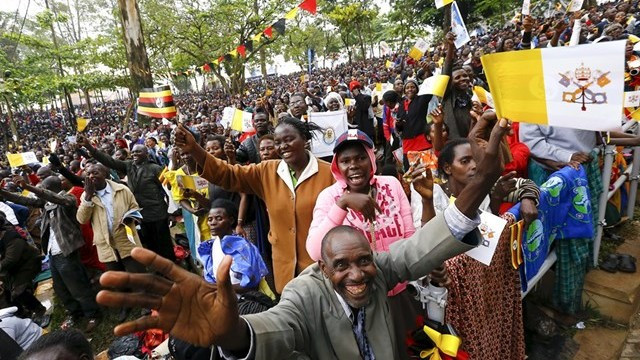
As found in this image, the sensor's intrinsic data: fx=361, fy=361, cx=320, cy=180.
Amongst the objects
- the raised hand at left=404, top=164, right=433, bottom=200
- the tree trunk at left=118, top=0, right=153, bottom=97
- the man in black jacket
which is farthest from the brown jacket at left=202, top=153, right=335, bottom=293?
the tree trunk at left=118, top=0, right=153, bottom=97

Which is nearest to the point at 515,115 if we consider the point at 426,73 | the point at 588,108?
the point at 588,108

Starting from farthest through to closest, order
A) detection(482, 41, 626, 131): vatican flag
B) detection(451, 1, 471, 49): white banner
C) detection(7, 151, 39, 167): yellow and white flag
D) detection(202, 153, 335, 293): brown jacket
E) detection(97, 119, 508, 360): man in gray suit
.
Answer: detection(7, 151, 39, 167): yellow and white flag < detection(451, 1, 471, 49): white banner < detection(202, 153, 335, 293): brown jacket < detection(482, 41, 626, 131): vatican flag < detection(97, 119, 508, 360): man in gray suit

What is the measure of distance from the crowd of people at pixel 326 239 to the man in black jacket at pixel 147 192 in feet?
0.07

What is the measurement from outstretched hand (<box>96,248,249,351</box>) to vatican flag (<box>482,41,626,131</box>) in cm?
134

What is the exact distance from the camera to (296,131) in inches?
103

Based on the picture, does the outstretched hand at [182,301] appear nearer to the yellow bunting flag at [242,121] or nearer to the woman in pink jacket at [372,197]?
the woman in pink jacket at [372,197]

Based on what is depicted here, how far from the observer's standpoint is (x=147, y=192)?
4781mm

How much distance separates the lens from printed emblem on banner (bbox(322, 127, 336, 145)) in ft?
16.7

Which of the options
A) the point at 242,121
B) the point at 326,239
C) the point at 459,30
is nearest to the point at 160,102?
the point at 326,239

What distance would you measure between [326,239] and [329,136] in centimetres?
366

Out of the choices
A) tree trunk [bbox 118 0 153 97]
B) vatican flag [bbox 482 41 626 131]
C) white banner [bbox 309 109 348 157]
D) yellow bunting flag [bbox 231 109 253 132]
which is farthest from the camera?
tree trunk [bbox 118 0 153 97]

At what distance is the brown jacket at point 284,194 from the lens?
252cm

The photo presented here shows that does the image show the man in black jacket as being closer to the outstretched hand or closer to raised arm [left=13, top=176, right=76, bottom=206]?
raised arm [left=13, top=176, right=76, bottom=206]

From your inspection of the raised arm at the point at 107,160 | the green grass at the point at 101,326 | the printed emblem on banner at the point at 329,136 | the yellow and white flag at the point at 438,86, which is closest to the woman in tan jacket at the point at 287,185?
the yellow and white flag at the point at 438,86
